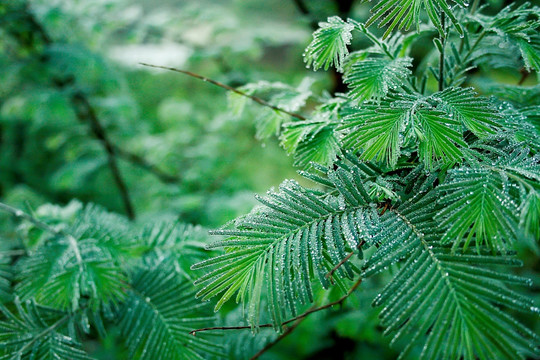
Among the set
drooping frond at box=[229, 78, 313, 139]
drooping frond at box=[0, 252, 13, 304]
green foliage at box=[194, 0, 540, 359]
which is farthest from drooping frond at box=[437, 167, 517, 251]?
drooping frond at box=[0, 252, 13, 304]

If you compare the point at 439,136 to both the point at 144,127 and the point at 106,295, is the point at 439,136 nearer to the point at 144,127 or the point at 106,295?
the point at 106,295

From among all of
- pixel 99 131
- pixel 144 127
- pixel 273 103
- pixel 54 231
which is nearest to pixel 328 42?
pixel 273 103

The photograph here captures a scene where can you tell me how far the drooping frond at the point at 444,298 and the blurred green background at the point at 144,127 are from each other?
2.20 feet

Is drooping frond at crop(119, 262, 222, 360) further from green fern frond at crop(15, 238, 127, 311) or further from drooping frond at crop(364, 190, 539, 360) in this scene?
A: drooping frond at crop(364, 190, 539, 360)

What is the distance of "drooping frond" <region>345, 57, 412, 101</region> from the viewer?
409 millimetres

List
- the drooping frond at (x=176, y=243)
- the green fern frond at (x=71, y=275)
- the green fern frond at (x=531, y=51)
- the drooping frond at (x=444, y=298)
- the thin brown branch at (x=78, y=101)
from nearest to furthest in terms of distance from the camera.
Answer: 1. the drooping frond at (x=444, y=298)
2. the green fern frond at (x=531, y=51)
3. the green fern frond at (x=71, y=275)
4. the drooping frond at (x=176, y=243)
5. the thin brown branch at (x=78, y=101)

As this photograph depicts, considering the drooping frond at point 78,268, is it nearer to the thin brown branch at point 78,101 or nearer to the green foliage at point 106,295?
the green foliage at point 106,295

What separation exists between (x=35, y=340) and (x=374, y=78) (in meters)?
0.53

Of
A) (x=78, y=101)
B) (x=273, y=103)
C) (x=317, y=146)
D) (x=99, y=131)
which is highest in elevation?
(x=78, y=101)

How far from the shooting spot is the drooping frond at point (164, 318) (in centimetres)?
49

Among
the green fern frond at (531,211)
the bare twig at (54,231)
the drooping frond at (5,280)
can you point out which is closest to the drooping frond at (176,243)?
the bare twig at (54,231)

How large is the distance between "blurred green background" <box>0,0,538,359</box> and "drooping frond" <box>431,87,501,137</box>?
63 cm

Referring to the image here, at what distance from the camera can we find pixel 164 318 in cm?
52

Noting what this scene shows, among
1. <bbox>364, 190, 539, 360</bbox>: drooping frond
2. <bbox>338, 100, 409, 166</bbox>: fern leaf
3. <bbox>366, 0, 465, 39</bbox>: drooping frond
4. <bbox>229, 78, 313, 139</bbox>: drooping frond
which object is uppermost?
<bbox>229, 78, 313, 139</bbox>: drooping frond
